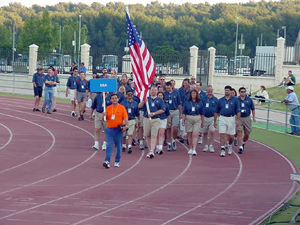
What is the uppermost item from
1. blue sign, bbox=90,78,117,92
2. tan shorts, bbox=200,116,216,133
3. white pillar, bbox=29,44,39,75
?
white pillar, bbox=29,44,39,75

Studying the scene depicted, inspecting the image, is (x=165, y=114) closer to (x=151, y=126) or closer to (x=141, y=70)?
(x=151, y=126)

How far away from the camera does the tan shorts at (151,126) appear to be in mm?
16647

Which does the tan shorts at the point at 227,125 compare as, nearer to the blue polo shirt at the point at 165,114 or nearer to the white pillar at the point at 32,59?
the blue polo shirt at the point at 165,114

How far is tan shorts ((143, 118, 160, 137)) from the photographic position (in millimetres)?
16647

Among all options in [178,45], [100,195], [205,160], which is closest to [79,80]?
[205,160]

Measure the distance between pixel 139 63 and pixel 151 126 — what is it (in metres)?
1.64

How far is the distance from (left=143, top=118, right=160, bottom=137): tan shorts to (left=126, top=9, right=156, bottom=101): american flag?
58 centimetres

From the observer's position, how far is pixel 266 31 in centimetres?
10212

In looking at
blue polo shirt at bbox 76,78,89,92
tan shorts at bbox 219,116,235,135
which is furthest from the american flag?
blue polo shirt at bbox 76,78,89,92

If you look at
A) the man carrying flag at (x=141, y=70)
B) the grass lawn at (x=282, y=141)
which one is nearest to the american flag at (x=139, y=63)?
the man carrying flag at (x=141, y=70)

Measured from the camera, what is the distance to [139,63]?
16.9 m

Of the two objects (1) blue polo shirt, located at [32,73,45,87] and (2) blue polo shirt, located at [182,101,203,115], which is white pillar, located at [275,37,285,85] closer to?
(1) blue polo shirt, located at [32,73,45,87]

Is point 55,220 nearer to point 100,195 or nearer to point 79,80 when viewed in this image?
point 100,195

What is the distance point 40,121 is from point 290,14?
92.4 m
